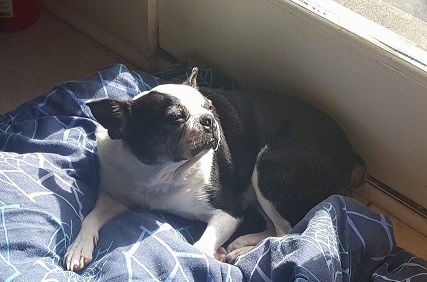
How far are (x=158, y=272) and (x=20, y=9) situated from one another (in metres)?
1.33

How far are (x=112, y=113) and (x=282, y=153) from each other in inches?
19.3

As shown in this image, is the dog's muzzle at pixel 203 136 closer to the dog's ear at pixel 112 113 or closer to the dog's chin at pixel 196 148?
the dog's chin at pixel 196 148

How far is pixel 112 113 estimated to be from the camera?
67.3 inches

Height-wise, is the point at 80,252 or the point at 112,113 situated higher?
the point at 112,113

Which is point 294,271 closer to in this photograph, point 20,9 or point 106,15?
point 106,15

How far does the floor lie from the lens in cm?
235

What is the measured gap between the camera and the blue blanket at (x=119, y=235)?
1.60 meters

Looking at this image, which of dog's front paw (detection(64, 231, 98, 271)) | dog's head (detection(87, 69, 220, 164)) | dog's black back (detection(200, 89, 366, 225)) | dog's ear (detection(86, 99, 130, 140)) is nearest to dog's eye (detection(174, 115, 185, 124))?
dog's head (detection(87, 69, 220, 164))

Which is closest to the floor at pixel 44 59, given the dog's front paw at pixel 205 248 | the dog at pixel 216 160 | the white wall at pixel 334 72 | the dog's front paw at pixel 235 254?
the white wall at pixel 334 72

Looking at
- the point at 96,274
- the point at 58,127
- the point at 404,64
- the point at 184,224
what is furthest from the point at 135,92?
the point at 404,64

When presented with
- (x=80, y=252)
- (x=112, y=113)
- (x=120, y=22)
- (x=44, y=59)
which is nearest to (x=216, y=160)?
(x=112, y=113)

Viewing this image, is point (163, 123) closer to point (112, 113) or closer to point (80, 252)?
point (112, 113)

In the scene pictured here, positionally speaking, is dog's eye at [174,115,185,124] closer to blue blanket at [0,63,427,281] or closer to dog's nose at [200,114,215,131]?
dog's nose at [200,114,215,131]

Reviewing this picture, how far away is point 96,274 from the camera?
1.62m
